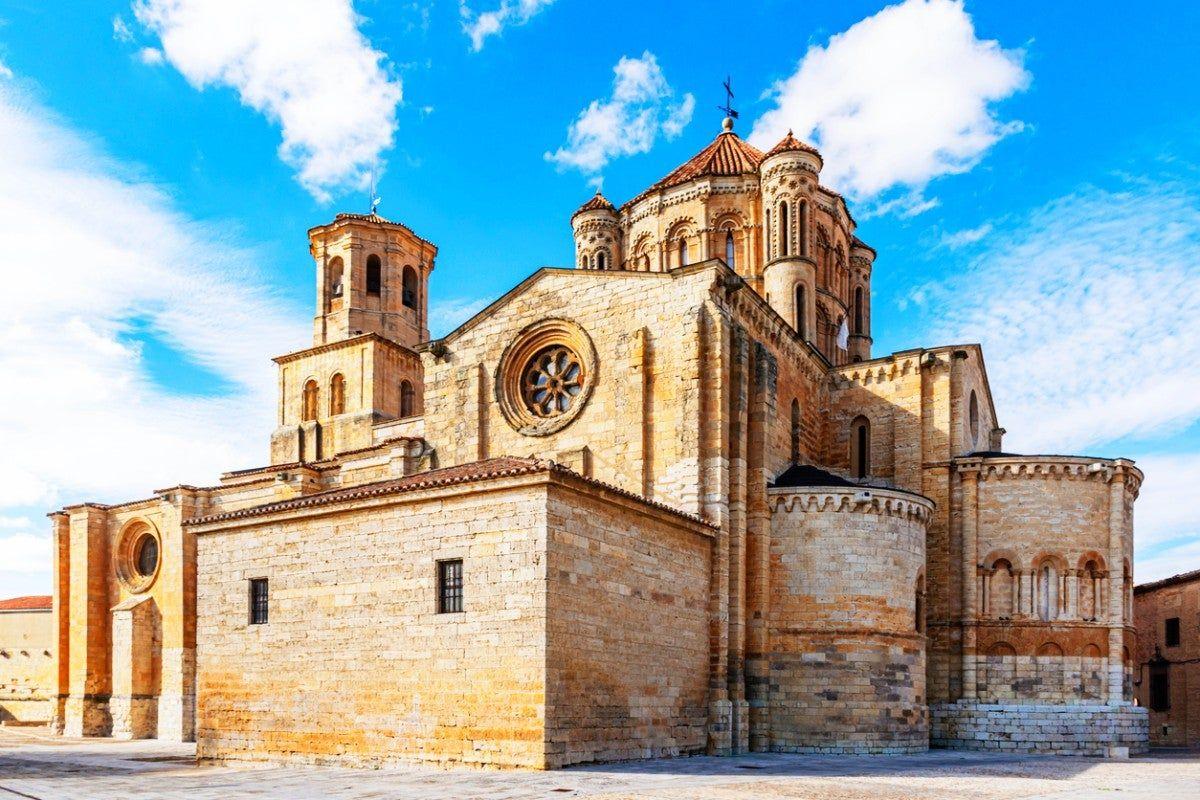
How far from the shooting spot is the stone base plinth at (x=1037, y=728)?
2388 cm

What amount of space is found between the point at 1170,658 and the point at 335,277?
31.3m

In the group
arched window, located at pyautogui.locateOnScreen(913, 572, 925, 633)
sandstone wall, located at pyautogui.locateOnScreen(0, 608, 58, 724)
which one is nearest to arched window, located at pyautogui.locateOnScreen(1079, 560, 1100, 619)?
arched window, located at pyautogui.locateOnScreen(913, 572, 925, 633)

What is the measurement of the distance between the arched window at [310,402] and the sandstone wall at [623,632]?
19807 millimetres

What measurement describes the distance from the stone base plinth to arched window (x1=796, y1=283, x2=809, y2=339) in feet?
34.7

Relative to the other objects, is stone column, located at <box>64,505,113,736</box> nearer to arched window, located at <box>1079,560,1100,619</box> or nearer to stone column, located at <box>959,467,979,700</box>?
stone column, located at <box>959,467,979,700</box>

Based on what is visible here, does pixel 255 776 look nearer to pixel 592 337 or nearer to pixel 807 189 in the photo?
pixel 592 337

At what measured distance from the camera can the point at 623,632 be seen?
60.3ft

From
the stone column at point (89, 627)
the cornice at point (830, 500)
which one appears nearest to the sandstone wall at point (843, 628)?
the cornice at point (830, 500)

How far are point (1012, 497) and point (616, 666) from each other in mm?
12074

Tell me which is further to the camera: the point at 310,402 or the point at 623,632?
the point at 310,402

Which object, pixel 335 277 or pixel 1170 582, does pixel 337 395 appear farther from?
pixel 1170 582

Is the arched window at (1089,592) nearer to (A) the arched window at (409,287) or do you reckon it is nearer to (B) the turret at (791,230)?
(B) the turret at (791,230)

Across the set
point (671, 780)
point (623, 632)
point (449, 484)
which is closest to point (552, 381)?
point (449, 484)

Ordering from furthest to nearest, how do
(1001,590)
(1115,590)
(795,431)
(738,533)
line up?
(795,431) → (1001,590) → (1115,590) → (738,533)
